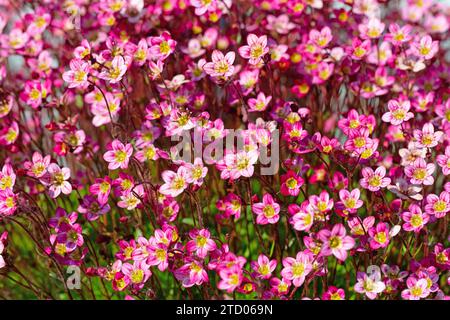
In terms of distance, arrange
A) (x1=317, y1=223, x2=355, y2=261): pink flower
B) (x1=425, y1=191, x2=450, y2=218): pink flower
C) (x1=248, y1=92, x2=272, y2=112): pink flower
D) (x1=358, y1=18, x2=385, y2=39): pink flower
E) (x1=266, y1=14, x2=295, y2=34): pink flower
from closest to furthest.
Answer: (x1=317, y1=223, x2=355, y2=261): pink flower → (x1=425, y1=191, x2=450, y2=218): pink flower → (x1=248, y1=92, x2=272, y2=112): pink flower → (x1=358, y1=18, x2=385, y2=39): pink flower → (x1=266, y1=14, x2=295, y2=34): pink flower

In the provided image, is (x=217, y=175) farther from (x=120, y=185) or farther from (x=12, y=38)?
(x=12, y=38)

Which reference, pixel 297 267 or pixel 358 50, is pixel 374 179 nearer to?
pixel 297 267

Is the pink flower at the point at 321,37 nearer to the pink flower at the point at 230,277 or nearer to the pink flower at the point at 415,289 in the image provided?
the pink flower at the point at 415,289

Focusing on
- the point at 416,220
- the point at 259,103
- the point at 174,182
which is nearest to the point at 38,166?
the point at 174,182

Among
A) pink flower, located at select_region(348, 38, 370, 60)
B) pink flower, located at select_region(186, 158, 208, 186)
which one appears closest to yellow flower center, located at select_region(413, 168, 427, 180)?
pink flower, located at select_region(348, 38, 370, 60)

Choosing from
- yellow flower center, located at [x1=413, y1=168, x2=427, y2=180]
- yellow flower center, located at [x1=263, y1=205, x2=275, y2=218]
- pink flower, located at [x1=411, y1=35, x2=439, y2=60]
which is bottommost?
yellow flower center, located at [x1=263, y1=205, x2=275, y2=218]

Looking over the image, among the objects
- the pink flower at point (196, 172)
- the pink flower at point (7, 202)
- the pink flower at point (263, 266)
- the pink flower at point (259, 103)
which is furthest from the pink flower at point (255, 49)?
the pink flower at point (7, 202)

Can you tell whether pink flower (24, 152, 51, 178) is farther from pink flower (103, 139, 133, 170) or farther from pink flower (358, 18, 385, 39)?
pink flower (358, 18, 385, 39)
